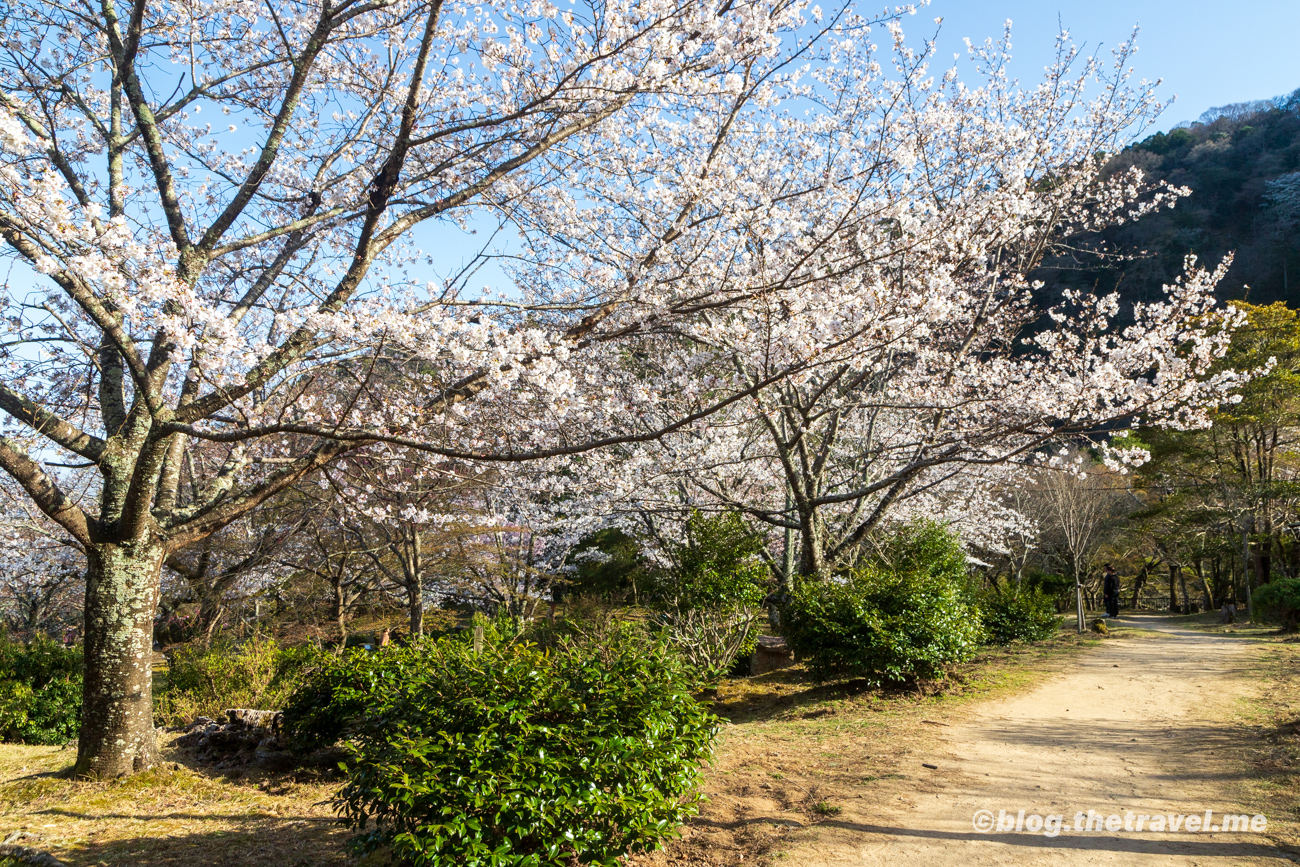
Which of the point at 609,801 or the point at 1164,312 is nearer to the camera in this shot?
the point at 609,801

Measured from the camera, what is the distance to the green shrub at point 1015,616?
1173 cm

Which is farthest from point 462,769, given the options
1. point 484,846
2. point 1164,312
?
point 1164,312

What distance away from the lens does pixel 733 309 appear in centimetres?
552

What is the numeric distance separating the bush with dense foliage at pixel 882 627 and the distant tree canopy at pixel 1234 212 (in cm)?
2462

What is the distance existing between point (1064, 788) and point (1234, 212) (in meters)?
43.6

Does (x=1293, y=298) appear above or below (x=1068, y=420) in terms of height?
above

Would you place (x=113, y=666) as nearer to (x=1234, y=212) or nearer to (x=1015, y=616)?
(x=1015, y=616)

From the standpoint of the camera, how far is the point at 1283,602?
43.6 ft

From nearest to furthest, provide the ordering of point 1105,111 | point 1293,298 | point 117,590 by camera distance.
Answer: point 117,590
point 1105,111
point 1293,298

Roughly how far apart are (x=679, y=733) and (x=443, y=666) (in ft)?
4.48

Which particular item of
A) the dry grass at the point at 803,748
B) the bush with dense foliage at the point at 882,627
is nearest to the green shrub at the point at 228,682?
the dry grass at the point at 803,748

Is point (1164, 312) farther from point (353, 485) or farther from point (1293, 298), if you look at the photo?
point (1293, 298)

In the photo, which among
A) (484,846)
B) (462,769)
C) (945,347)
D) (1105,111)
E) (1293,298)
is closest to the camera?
(484,846)

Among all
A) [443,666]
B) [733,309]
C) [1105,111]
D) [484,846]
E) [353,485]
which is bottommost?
[484,846]
